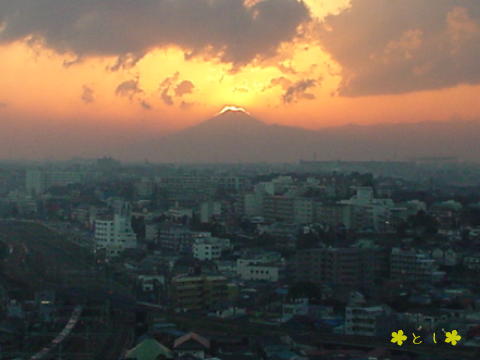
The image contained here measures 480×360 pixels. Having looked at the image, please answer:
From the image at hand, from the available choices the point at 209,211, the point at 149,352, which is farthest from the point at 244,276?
the point at 209,211

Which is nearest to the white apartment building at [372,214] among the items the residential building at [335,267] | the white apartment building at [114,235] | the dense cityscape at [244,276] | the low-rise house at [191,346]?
the dense cityscape at [244,276]

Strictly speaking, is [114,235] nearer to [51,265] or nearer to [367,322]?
[51,265]

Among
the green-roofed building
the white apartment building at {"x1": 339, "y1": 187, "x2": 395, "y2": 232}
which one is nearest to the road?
the green-roofed building

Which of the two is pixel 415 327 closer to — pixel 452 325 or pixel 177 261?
pixel 452 325

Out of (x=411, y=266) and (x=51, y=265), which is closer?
(x=411, y=266)

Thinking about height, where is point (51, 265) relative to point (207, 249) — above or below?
below

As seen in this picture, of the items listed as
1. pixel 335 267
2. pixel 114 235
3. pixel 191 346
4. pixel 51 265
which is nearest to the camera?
pixel 191 346
